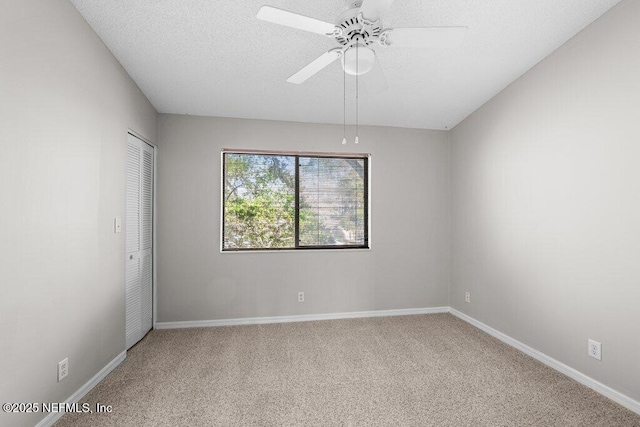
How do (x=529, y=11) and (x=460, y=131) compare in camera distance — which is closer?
(x=529, y=11)

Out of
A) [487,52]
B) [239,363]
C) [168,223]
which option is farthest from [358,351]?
[487,52]

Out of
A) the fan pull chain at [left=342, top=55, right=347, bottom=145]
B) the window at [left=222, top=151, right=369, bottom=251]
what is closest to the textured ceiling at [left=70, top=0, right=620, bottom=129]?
the fan pull chain at [left=342, top=55, right=347, bottom=145]

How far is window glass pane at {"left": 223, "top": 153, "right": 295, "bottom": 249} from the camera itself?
3.71m

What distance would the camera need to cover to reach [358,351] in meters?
2.90

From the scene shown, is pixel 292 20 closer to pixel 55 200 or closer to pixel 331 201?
pixel 55 200

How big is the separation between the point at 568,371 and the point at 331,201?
268cm

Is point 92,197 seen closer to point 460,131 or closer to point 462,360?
point 462,360

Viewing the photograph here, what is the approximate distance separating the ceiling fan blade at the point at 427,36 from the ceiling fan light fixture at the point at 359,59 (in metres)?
0.12

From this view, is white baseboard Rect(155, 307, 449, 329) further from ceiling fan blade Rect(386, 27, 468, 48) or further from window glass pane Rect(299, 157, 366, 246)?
ceiling fan blade Rect(386, 27, 468, 48)

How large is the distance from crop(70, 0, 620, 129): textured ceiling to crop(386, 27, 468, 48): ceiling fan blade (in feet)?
1.63

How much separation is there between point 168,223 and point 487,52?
11.2 feet

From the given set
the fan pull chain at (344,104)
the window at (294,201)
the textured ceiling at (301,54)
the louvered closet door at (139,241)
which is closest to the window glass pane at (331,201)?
the window at (294,201)

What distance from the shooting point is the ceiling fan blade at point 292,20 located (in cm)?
147

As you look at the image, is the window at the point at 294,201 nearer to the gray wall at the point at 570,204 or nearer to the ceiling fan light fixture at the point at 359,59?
the gray wall at the point at 570,204
